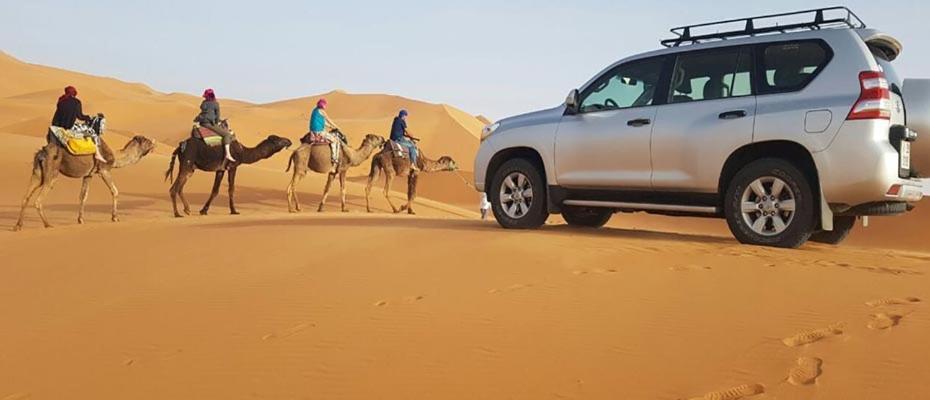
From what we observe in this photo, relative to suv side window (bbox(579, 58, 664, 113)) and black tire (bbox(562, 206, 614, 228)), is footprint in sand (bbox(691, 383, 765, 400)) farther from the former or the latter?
black tire (bbox(562, 206, 614, 228))

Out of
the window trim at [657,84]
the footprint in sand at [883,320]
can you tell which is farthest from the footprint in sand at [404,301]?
the window trim at [657,84]

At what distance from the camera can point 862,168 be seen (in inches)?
295

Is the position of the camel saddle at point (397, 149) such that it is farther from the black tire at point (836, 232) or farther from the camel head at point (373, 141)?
the black tire at point (836, 232)

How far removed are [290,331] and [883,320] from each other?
3458 millimetres

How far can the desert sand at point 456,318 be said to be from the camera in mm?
3855

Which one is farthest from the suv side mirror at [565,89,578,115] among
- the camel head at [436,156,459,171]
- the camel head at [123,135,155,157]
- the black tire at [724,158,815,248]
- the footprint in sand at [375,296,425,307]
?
the camel head at [436,156,459,171]

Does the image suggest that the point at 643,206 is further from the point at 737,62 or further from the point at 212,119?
the point at 212,119

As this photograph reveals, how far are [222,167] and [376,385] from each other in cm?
1426

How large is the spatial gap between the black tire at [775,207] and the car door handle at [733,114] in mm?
489

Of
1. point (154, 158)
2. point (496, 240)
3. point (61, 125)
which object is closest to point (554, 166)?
point (496, 240)

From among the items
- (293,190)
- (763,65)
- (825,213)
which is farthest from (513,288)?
(293,190)

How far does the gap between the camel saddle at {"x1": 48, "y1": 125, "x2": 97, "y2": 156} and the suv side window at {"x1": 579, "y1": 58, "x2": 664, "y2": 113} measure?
30.1 feet

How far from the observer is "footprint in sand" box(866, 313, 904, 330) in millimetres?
4621

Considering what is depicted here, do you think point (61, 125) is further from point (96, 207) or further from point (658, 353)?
point (658, 353)
